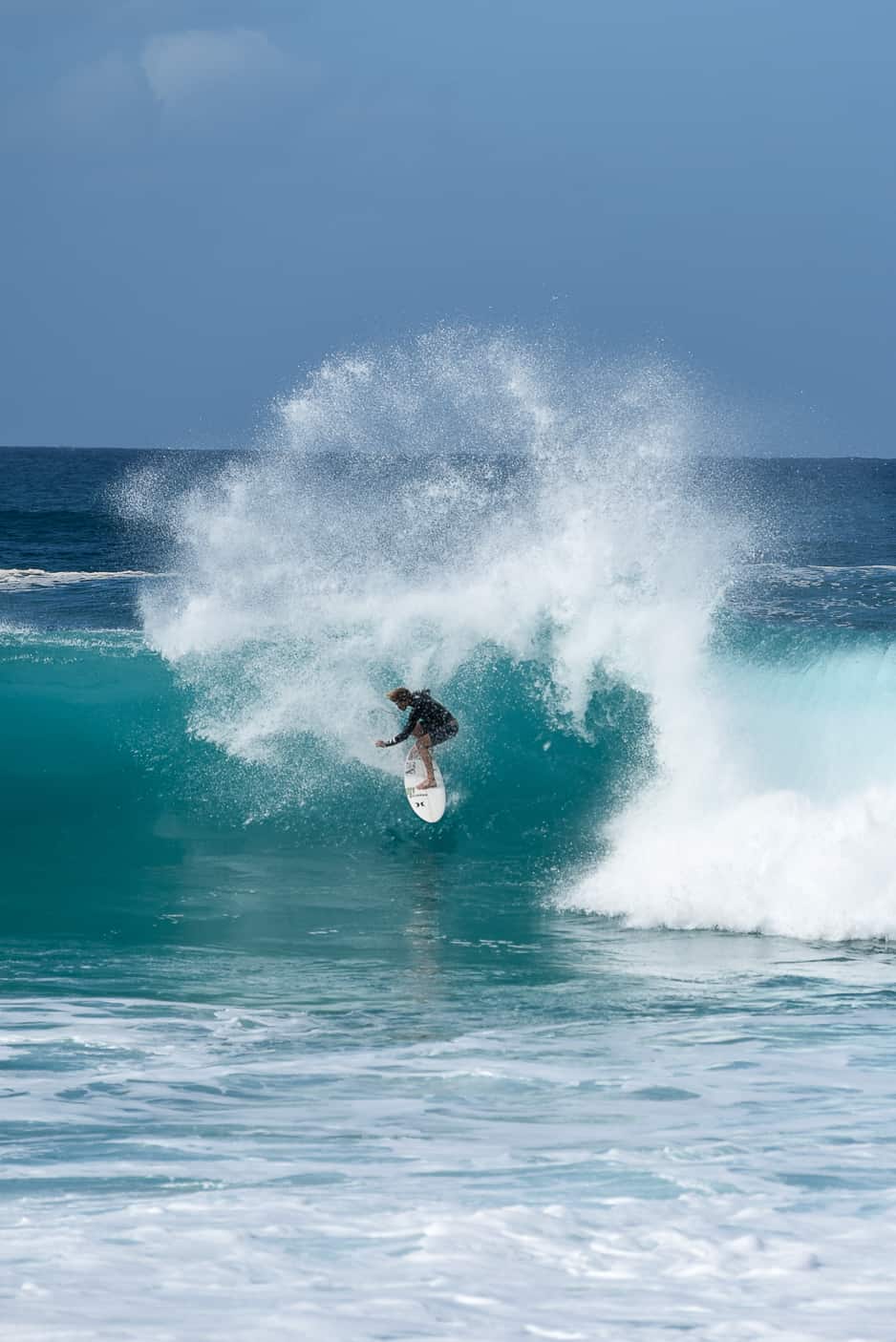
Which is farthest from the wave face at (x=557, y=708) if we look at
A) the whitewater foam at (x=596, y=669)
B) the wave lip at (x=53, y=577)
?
the wave lip at (x=53, y=577)

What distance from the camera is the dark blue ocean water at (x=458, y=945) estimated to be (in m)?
4.18

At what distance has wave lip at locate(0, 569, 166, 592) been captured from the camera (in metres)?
32.3

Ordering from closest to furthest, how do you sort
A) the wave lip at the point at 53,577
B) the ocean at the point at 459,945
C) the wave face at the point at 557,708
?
the ocean at the point at 459,945 → the wave face at the point at 557,708 → the wave lip at the point at 53,577

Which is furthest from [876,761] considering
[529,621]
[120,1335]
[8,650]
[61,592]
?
[61,592]

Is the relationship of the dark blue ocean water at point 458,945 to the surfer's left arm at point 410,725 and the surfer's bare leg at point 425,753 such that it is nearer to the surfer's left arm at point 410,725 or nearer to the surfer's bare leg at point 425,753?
the surfer's bare leg at point 425,753

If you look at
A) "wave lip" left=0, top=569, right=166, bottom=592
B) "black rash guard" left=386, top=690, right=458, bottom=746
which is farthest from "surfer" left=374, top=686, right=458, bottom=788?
"wave lip" left=0, top=569, right=166, bottom=592

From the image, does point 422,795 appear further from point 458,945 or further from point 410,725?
point 458,945

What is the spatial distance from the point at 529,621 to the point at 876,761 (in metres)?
3.92

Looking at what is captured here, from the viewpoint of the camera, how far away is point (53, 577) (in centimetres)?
3394

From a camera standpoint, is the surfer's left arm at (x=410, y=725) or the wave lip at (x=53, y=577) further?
the wave lip at (x=53, y=577)

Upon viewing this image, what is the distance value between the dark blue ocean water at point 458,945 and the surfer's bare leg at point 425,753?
439 millimetres

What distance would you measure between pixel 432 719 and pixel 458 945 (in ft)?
11.2

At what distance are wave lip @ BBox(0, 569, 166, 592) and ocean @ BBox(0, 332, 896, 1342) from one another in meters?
11.1

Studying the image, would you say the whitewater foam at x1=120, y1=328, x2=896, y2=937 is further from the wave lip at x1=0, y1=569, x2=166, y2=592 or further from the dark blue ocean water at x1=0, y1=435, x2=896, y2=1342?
the wave lip at x1=0, y1=569, x2=166, y2=592
